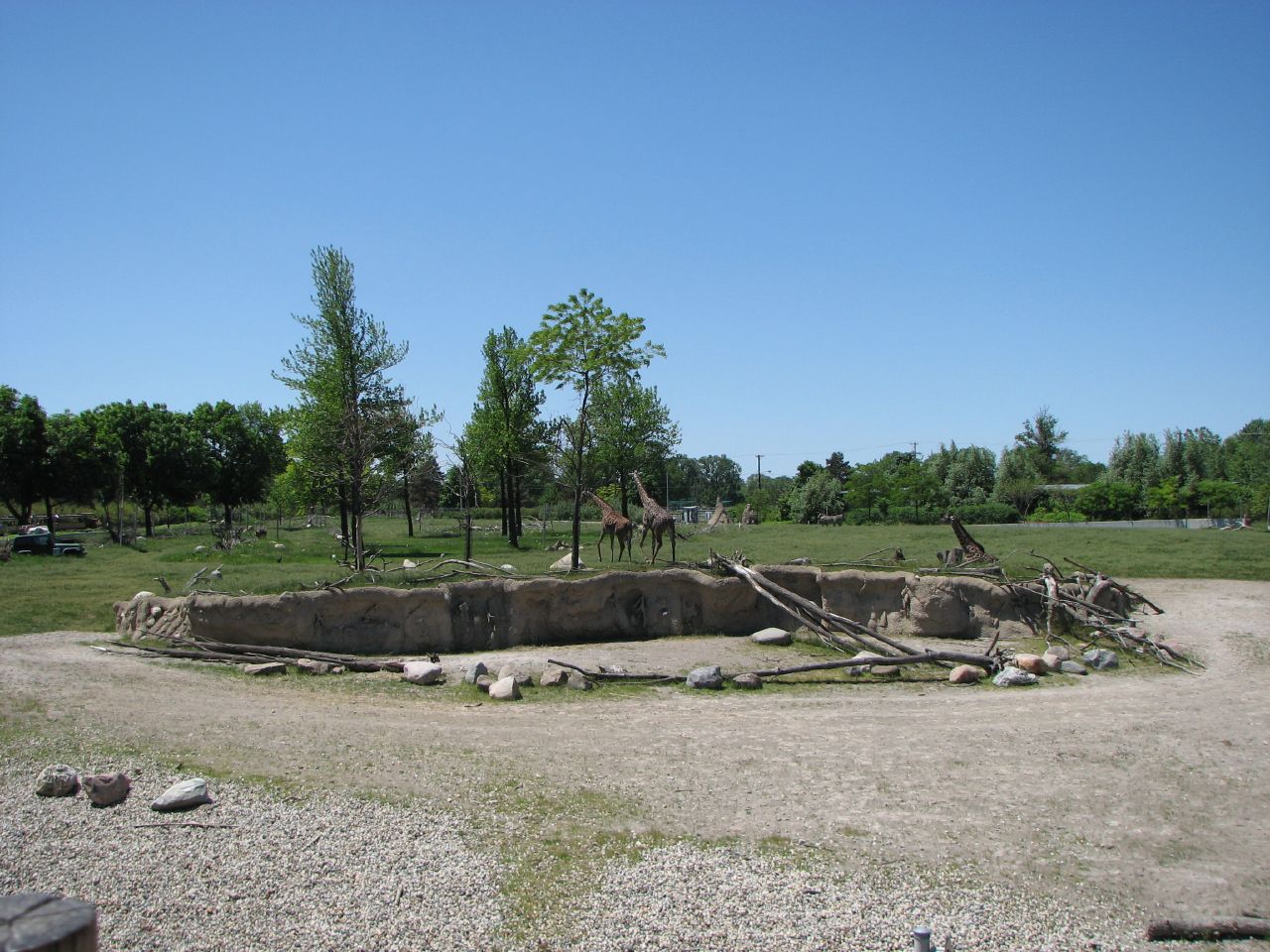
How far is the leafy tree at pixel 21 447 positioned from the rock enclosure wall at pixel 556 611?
26.1 metres

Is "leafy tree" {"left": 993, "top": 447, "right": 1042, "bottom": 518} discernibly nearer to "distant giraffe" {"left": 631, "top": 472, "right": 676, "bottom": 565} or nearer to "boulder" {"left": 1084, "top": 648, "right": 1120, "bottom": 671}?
"distant giraffe" {"left": 631, "top": 472, "right": 676, "bottom": 565}

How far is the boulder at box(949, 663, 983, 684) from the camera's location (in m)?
12.5

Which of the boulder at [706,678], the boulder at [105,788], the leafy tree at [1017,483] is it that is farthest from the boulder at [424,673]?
the leafy tree at [1017,483]

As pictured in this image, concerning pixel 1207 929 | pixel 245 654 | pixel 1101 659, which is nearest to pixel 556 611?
pixel 245 654

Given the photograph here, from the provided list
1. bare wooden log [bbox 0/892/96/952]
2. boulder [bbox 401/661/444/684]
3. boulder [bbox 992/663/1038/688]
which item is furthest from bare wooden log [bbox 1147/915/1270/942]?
boulder [bbox 401/661/444/684]

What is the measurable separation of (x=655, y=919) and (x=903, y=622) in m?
11.6

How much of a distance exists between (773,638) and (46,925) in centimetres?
1336

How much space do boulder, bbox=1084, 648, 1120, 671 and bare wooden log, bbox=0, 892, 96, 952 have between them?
13.6 meters

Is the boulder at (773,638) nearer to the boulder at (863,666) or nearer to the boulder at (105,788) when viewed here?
the boulder at (863,666)

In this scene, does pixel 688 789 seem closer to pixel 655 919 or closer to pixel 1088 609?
pixel 655 919

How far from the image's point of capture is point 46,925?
8.56 ft

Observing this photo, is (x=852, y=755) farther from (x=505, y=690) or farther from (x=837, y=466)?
(x=837, y=466)

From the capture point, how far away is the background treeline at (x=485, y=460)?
24.6 meters

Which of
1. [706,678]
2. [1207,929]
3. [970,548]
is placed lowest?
[1207,929]
